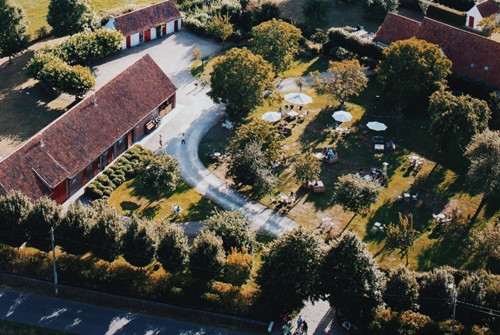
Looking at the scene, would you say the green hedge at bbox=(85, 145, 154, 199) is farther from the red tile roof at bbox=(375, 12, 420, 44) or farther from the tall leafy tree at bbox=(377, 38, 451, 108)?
the red tile roof at bbox=(375, 12, 420, 44)

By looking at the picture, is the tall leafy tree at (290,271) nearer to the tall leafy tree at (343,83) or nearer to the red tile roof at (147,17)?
the tall leafy tree at (343,83)

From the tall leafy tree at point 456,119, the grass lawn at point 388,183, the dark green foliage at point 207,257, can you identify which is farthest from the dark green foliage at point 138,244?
the tall leafy tree at point 456,119

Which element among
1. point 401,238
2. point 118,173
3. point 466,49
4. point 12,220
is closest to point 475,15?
point 466,49

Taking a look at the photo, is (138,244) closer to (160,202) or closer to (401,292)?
(160,202)

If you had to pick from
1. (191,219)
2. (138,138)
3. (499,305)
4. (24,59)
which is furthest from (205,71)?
(499,305)

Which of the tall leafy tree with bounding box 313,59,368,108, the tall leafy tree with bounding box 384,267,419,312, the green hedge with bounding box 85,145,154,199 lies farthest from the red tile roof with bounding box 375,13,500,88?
the green hedge with bounding box 85,145,154,199
